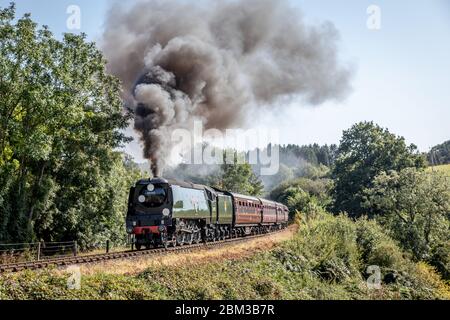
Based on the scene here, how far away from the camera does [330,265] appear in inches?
1003

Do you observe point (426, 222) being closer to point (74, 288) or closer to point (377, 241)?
point (377, 241)

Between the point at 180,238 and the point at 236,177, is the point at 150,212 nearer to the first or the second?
the point at 180,238

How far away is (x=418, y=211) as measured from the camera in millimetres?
42844

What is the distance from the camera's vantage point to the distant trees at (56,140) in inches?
1066

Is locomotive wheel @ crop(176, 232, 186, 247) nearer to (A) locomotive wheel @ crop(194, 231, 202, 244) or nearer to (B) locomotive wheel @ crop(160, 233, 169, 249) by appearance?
(A) locomotive wheel @ crop(194, 231, 202, 244)

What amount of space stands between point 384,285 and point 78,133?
65.8ft

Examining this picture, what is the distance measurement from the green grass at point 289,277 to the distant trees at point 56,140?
1319cm

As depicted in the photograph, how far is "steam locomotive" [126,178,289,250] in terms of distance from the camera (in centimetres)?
2395

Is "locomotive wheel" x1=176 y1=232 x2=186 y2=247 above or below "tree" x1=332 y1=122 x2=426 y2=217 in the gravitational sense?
below

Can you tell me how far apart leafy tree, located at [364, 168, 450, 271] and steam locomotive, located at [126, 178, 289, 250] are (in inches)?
610

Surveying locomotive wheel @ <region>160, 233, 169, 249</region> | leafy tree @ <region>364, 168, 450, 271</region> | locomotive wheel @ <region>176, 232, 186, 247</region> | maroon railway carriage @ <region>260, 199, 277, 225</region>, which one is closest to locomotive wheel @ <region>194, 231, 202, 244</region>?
locomotive wheel @ <region>176, 232, 186, 247</region>

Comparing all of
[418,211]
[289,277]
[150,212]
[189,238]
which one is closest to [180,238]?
[189,238]
